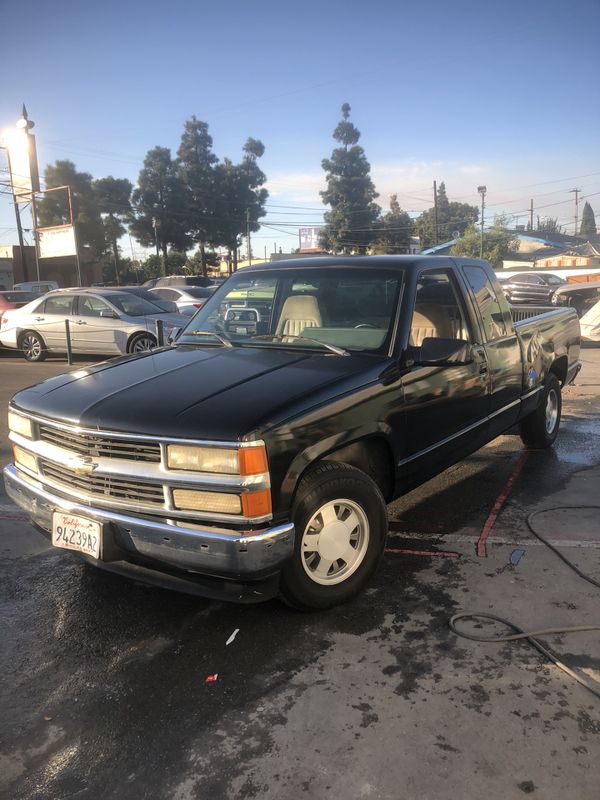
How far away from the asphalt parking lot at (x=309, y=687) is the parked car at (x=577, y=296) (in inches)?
708

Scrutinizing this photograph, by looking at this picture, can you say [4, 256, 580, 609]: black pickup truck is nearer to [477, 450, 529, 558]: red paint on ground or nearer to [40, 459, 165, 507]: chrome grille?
[40, 459, 165, 507]: chrome grille

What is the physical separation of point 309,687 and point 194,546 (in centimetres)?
78

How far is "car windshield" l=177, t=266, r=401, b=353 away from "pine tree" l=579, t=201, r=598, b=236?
395 ft

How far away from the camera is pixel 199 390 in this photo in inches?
119

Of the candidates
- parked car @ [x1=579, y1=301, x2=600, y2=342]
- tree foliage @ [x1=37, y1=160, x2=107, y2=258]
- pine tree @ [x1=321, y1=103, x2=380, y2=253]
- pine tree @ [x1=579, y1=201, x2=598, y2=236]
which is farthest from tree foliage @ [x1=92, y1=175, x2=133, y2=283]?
pine tree @ [x1=579, y1=201, x2=598, y2=236]

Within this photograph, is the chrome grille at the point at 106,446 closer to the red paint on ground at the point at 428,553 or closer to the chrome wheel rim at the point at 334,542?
the chrome wheel rim at the point at 334,542

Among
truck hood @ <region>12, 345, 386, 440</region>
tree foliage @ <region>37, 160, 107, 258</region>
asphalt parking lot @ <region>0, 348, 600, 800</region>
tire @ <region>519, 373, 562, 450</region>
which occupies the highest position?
tree foliage @ <region>37, 160, 107, 258</region>

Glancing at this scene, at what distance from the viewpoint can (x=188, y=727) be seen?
238 cm

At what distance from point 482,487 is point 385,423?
7.12 ft

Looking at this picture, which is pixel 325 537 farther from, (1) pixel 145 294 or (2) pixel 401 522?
(1) pixel 145 294

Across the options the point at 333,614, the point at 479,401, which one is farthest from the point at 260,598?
the point at 479,401

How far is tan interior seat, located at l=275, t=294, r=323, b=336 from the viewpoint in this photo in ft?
13.2

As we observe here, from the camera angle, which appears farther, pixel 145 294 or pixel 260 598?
pixel 145 294

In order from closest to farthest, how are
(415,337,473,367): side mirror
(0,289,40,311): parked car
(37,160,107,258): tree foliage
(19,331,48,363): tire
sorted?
(415,337,473,367): side mirror < (19,331,48,363): tire < (0,289,40,311): parked car < (37,160,107,258): tree foliage
